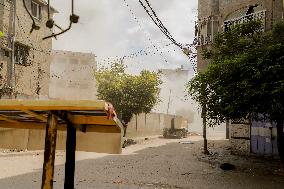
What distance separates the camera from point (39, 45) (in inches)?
1000

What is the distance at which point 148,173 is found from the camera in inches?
524

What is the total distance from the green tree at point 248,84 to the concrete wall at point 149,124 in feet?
64.2

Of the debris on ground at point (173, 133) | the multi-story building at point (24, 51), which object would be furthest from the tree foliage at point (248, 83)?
the debris on ground at point (173, 133)

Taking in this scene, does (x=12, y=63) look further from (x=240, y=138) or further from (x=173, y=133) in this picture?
(x=173, y=133)

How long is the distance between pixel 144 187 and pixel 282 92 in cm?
539

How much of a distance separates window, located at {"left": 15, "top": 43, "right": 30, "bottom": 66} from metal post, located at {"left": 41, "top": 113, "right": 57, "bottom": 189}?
20.3m

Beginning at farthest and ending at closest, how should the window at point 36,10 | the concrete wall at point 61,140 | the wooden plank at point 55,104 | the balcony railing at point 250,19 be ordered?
1. the window at point 36,10
2. the balcony railing at point 250,19
3. the concrete wall at point 61,140
4. the wooden plank at point 55,104

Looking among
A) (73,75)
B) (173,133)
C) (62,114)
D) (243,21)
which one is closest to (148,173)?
(62,114)

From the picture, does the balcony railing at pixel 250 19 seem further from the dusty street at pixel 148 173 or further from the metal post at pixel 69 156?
the metal post at pixel 69 156

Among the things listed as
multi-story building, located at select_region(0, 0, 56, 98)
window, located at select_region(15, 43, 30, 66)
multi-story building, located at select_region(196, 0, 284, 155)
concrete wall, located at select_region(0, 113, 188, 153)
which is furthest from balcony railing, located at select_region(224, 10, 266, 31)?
window, located at select_region(15, 43, 30, 66)

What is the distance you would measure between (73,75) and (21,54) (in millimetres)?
28955

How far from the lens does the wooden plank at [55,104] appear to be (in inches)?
142

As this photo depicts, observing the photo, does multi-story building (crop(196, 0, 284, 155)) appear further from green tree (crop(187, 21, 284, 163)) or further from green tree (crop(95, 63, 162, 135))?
green tree (crop(95, 63, 162, 135))

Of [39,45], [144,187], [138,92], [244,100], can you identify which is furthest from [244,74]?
[39,45]
